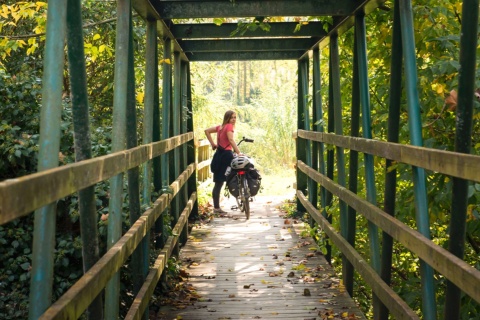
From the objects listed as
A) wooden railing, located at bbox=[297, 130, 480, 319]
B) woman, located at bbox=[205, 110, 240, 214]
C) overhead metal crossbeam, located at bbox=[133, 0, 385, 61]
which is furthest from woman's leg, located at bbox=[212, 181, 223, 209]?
wooden railing, located at bbox=[297, 130, 480, 319]

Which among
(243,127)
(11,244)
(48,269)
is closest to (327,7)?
(11,244)

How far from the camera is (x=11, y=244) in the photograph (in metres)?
5.76

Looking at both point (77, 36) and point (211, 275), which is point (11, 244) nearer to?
point (211, 275)

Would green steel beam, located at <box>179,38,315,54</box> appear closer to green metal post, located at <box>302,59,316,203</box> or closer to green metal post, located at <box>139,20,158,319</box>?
green metal post, located at <box>302,59,316,203</box>

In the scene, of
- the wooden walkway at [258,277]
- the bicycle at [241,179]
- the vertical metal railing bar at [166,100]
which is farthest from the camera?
the bicycle at [241,179]

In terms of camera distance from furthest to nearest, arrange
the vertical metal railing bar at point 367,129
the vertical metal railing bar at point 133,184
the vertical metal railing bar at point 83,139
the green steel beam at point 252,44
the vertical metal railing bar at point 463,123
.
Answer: the green steel beam at point 252,44 → the vertical metal railing bar at point 367,129 → the vertical metal railing bar at point 133,184 → the vertical metal railing bar at point 83,139 → the vertical metal railing bar at point 463,123

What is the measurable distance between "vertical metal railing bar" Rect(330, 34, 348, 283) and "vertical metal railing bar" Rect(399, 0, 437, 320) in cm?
248

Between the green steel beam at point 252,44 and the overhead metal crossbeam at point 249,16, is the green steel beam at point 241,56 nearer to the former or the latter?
the overhead metal crossbeam at point 249,16

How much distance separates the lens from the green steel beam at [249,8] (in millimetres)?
6520

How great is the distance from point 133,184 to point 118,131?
619 millimetres

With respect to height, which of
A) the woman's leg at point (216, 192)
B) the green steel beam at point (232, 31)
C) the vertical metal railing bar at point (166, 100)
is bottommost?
the woman's leg at point (216, 192)

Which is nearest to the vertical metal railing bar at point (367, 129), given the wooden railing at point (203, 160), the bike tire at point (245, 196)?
the bike tire at point (245, 196)

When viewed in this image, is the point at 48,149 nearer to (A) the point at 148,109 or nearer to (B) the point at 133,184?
(B) the point at 133,184

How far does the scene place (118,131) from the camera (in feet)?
14.5
